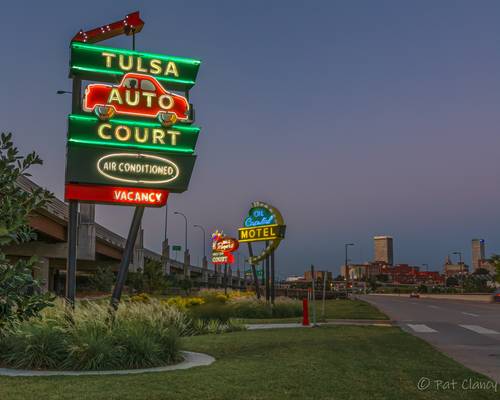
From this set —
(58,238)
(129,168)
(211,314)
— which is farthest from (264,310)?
(58,238)

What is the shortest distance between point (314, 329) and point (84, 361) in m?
10.5

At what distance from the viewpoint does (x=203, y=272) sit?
434 feet

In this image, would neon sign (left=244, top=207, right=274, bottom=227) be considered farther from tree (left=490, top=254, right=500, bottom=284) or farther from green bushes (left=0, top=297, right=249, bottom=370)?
tree (left=490, top=254, right=500, bottom=284)

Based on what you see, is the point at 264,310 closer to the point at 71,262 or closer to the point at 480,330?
the point at 480,330

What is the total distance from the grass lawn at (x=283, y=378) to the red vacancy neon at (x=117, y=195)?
3954mm

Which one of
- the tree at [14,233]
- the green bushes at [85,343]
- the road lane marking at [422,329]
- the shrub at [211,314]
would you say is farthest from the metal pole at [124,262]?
the road lane marking at [422,329]

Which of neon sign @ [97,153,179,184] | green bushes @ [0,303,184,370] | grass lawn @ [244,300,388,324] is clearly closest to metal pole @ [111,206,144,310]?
neon sign @ [97,153,179,184]

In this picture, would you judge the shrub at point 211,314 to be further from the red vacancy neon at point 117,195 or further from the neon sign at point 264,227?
the neon sign at point 264,227

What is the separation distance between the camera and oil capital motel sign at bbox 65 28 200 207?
1492 cm

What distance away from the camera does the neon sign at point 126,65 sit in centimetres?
1555

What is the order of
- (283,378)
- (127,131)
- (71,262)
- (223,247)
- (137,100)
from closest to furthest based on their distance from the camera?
(283,378) < (71,262) < (127,131) < (137,100) < (223,247)

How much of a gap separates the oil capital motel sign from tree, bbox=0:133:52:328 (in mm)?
10190

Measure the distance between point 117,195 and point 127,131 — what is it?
1.68 meters

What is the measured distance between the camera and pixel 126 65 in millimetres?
16031
